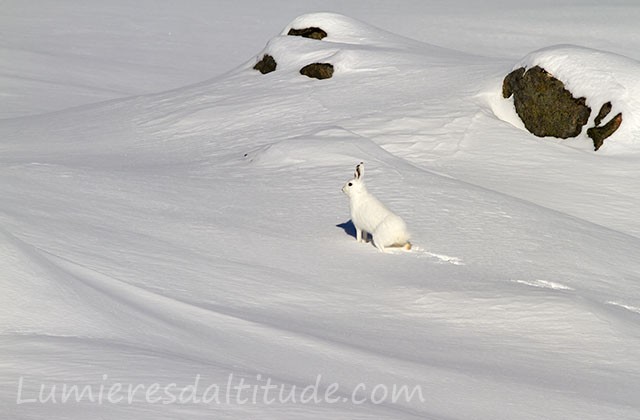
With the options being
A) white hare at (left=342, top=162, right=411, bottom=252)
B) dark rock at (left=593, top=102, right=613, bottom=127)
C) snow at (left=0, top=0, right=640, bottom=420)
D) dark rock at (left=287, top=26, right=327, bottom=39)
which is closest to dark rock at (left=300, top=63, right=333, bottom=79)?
snow at (left=0, top=0, right=640, bottom=420)

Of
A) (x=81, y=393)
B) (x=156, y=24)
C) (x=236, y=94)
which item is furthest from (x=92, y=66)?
(x=81, y=393)

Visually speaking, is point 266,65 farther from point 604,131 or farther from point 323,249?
point 323,249

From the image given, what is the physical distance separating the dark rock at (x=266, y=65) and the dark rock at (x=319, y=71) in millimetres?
1174

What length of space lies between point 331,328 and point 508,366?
3.71 ft

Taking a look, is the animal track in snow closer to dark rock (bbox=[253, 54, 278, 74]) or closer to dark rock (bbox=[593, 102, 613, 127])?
dark rock (bbox=[593, 102, 613, 127])

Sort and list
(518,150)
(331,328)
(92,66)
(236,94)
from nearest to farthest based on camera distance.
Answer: (331,328) < (518,150) < (236,94) < (92,66)

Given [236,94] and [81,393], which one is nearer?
[81,393]

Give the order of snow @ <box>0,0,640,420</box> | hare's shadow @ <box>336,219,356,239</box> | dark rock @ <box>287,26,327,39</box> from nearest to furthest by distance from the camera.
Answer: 1. snow @ <box>0,0,640,420</box>
2. hare's shadow @ <box>336,219,356,239</box>
3. dark rock @ <box>287,26,327,39</box>

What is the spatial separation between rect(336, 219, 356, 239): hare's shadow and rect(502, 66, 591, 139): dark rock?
4.68 m

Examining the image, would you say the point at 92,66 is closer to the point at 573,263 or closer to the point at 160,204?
the point at 160,204

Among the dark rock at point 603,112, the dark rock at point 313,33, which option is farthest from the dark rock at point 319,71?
the dark rock at point 603,112

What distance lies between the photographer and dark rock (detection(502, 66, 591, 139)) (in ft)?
43.1

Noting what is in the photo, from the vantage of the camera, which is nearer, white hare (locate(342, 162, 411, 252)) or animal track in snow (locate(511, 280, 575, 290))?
animal track in snow (locate(511, 280, 575, 290))

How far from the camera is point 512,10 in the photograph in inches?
1323
